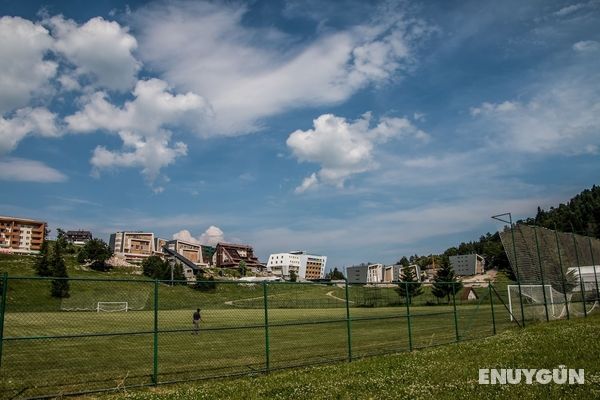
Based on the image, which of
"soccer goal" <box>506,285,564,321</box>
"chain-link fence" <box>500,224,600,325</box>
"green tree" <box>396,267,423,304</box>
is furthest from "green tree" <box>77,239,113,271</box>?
"soccer goal" <box>506,285,564,321</box>

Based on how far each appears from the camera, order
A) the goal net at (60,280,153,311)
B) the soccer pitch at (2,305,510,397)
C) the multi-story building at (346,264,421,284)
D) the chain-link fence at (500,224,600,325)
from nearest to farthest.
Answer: the soccer pitch at (2,305,510,397) → the chain-link fence at (500,224,600,325) → the goal net at (60,280,153,311) → the multi-story building at (346,264,421,284)

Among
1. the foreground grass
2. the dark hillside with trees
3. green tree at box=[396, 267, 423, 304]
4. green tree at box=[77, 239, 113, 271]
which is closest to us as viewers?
the foreground grass

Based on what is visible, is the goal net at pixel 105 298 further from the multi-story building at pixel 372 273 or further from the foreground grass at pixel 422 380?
the multi-story building at pixel 372 273

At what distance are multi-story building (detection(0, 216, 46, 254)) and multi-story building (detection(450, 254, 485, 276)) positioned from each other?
152m

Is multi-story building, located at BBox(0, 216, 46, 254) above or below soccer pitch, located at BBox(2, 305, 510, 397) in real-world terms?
→ above

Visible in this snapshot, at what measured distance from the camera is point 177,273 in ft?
370

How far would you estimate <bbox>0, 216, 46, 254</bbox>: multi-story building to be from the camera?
473 ft

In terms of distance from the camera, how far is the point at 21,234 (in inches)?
5891

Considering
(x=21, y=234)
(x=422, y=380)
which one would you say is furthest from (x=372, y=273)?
(x=422, y=380)

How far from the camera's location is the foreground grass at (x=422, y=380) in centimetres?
856

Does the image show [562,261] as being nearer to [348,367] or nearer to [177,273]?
[348,367]

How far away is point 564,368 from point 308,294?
70.9 meters

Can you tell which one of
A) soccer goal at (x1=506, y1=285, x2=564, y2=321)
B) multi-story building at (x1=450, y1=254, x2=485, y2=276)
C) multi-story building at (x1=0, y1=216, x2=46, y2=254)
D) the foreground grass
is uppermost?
multi-story building at (x1=0, y1=216, x2=46, y2=254)

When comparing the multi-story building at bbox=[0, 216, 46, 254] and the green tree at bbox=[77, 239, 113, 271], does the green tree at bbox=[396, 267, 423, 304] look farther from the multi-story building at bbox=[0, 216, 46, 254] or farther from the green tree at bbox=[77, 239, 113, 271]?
the multi-story building at bbox=[0, 216, 46, 254]
